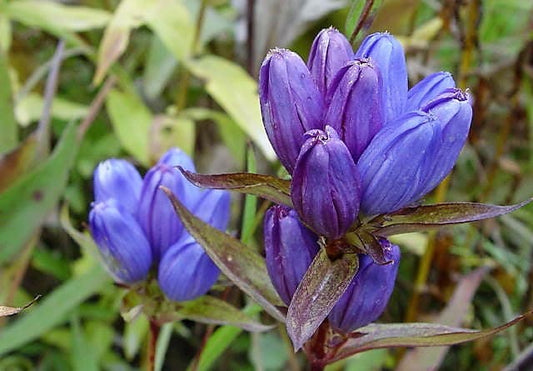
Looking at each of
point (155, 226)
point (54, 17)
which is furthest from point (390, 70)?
point (54, 17)

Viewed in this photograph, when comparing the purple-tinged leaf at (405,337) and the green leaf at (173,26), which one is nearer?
the purple-tinged leaf at (405,337)

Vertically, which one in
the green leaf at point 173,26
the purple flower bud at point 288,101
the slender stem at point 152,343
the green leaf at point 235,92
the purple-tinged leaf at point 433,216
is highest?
the purple flower bud at point 288,101

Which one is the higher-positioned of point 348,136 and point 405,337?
point 348,136

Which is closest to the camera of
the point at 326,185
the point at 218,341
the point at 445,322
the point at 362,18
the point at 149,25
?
the point at 326,185

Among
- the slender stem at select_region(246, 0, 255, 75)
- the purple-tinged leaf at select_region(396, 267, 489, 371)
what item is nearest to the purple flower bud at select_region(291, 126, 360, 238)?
the purple-tinged leaf at select_region(396, 267, 489, 371)

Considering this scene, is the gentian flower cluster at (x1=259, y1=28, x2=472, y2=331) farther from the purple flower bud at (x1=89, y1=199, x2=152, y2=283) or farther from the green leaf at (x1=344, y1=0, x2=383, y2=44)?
the purple flower bud at (x1=89, y1=199, x2=152, y2=283)

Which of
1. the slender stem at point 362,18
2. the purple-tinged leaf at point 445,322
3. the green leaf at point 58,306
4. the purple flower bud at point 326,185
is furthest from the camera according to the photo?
the green leaf at point 58,306

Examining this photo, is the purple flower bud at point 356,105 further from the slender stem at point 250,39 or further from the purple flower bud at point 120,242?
the slender stem at point 250,39

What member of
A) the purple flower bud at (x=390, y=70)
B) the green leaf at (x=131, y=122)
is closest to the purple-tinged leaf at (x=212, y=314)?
the purple flower bud at (x=390, y=70)

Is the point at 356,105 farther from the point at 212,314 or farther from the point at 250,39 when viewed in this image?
the point at 250,39
